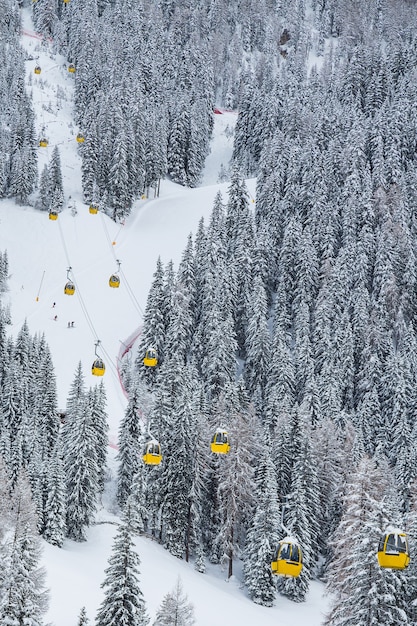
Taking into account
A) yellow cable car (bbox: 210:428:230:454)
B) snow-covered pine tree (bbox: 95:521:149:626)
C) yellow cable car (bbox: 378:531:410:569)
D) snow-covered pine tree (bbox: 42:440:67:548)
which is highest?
yellow cable car (bbox: 378:531:410:569)

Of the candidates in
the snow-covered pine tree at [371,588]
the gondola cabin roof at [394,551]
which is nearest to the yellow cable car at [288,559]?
the snow-covered pine tree at [371,588]

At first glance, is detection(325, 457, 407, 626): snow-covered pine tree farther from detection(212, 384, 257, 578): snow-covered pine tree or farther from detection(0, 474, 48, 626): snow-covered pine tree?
detection(212, 384, 257, 578): snow-covered pine tree

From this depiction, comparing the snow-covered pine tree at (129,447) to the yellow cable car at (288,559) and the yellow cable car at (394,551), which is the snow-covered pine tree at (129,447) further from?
the yellow cable car at (394,551)

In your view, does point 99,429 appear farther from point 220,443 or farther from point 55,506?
point 220,443

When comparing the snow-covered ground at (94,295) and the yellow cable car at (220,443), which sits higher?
the yellow cable car at (220,443)

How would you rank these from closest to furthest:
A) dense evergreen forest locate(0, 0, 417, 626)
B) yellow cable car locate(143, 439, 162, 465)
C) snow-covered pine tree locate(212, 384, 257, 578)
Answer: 1. yellow cable car locate(143, 439, 162, 465)
2. dense evergreen forest locate(0, 0, 417, 626)
3. snow-covered pine tree locate(212, 384, 257, 578)

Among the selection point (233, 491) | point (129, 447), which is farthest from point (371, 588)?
point (129, 447)

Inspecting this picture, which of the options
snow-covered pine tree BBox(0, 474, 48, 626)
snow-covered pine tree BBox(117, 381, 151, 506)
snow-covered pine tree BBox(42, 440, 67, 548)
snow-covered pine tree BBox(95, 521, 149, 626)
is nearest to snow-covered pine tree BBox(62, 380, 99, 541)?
snow-covered pine tree BBox(42, 440, 67, 548)
